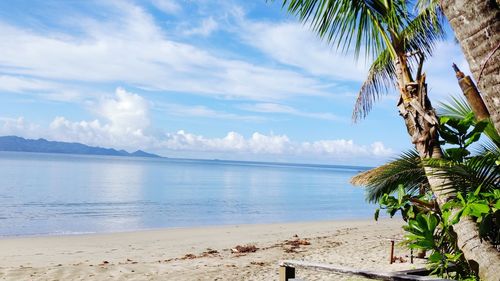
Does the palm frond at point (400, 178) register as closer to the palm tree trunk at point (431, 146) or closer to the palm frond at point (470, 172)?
the palm tree trunk at point (431, 146)

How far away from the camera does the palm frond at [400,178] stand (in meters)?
4.54

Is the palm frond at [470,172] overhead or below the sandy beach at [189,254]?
overhead

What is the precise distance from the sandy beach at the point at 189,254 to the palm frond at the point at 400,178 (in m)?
2.45

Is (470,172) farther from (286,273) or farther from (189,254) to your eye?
(189,254)

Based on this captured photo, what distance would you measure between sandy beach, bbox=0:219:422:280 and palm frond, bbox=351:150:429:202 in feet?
8.02

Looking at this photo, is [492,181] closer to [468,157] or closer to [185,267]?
[468,157]

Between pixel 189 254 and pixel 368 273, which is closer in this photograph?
pixel 368 273

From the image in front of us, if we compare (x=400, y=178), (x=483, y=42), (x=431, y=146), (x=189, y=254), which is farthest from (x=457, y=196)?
(x=189, y=254)

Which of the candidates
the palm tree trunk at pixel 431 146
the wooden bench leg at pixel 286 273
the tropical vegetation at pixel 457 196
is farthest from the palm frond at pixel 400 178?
the wooden bench leg at pixel 286 273

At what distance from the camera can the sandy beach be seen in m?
9.36

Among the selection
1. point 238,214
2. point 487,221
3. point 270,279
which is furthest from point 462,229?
point 238,214

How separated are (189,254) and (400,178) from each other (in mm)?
9440

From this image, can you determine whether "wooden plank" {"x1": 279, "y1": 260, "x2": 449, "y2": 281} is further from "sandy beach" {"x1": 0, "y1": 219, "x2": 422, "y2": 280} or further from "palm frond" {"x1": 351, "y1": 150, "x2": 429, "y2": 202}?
"sandy beach" {"x1": 0, "y1": 219, "x2": 422, "y2": 280}

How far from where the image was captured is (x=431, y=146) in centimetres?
391
